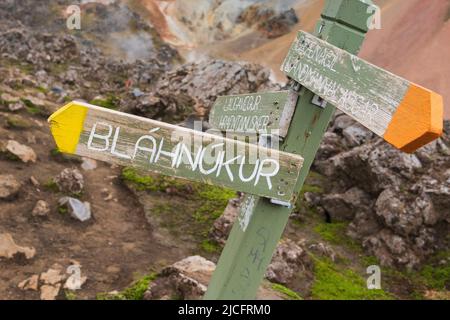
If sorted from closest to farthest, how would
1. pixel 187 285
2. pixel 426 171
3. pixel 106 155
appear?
1. pixel 106 155
2. pixel 187 285
3. pixel 426 171

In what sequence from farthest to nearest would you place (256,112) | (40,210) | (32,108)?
(32,108) < (40,210) < (256,112)

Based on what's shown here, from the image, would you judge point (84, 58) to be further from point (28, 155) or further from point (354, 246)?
point (354, 246)

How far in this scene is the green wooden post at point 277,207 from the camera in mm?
2504

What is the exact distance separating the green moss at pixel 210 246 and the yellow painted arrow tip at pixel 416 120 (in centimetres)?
722

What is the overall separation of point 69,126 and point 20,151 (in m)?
10.3

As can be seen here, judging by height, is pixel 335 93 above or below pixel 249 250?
above

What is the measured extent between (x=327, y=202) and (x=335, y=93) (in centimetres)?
969

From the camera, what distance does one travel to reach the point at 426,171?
1112cm

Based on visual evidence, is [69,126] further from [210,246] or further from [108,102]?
[108,102]

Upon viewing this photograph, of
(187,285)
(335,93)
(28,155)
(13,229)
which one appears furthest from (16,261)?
(335,93)

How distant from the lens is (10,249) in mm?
7492
